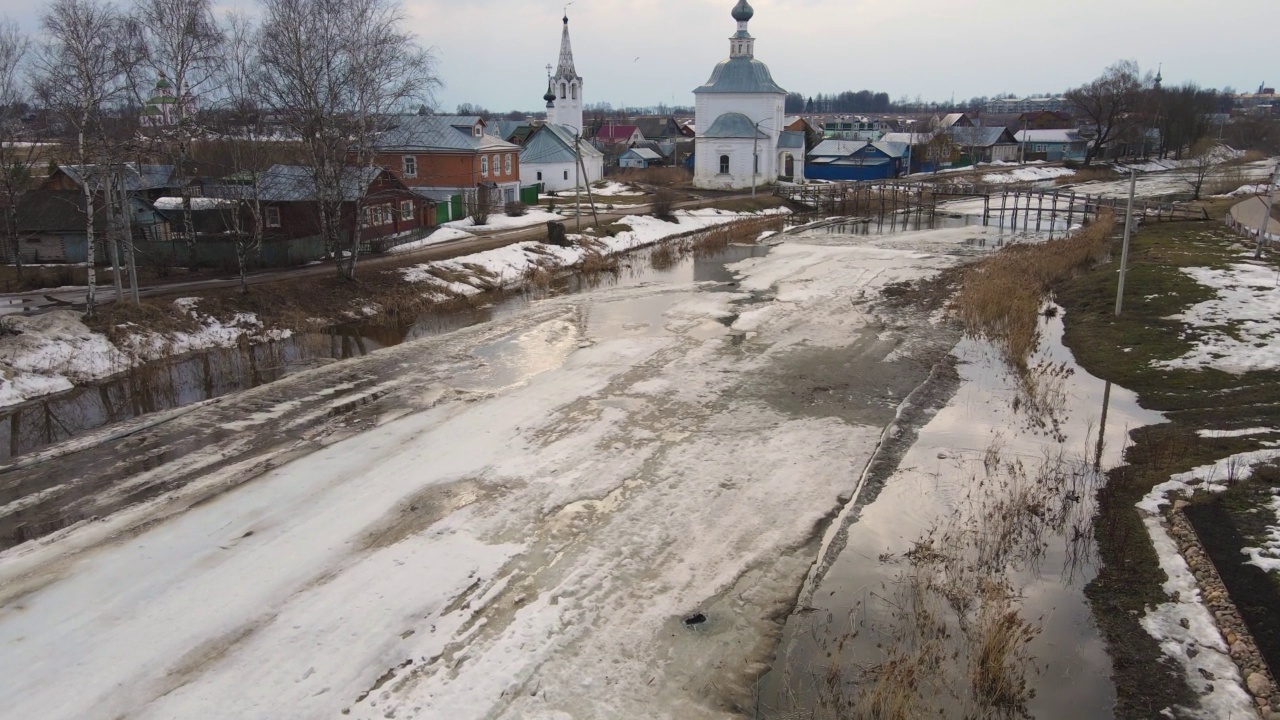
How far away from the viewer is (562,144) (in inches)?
2089

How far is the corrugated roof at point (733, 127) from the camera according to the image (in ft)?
186

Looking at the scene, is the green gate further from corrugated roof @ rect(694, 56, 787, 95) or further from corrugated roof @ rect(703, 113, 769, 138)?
corrugated roof @ rect(694, 56, 787, 95)

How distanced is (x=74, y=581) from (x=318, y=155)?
Result: 48.7 ft

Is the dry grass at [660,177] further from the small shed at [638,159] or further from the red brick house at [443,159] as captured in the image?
the red brick house at [443,159]

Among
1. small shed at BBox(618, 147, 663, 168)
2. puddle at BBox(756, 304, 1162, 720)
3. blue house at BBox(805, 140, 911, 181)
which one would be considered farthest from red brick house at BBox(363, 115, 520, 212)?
small shed at BBox(618, 147, 663, 168)

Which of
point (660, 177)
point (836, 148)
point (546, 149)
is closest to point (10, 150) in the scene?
point (546, 149)

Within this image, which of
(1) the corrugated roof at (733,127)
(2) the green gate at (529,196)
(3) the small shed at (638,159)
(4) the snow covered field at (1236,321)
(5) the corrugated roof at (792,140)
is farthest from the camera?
(3) the small shed at (638,159)

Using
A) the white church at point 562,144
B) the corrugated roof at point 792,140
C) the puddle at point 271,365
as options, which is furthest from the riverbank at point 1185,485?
the corrugated roof at point 792,140

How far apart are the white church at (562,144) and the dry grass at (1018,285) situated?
61.4 ft

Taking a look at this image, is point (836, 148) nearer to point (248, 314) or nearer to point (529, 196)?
point (529, 196)

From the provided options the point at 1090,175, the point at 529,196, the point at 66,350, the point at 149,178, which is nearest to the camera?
the point at 66,350

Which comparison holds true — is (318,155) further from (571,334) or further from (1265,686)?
(1265,686)

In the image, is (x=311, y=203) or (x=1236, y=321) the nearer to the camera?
(x=1236, y=321)

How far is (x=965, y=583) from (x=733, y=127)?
51230mm
